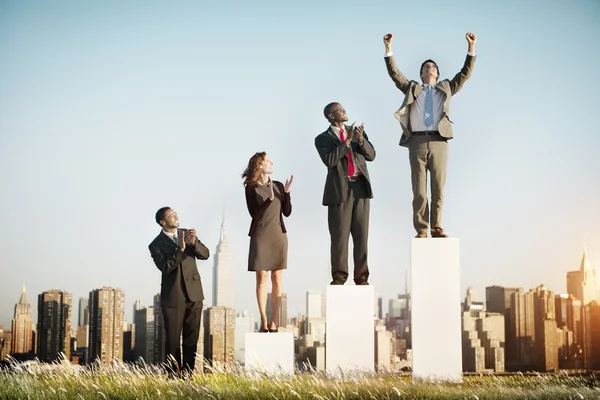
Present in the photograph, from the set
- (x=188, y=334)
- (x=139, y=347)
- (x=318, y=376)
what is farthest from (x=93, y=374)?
(x=139, y=347)

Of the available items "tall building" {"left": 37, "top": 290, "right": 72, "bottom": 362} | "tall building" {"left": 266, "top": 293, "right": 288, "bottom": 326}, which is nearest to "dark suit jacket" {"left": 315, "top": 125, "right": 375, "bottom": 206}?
"tall building" {"left": 266, "top": 293, "right": 288, "bottom": 326}

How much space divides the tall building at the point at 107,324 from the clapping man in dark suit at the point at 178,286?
851 cm

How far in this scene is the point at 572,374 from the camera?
9.77 meters

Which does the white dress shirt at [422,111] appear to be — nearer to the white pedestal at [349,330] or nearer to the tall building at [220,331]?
the white pedestal at [349,330]

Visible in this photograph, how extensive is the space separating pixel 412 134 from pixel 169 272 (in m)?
3.09

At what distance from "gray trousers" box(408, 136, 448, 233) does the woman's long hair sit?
1672 mm

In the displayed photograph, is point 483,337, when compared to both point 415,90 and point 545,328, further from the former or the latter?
point 415,90

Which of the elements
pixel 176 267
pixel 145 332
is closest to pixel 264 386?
pixel 176 267

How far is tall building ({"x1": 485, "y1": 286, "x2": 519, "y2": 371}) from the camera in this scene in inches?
904

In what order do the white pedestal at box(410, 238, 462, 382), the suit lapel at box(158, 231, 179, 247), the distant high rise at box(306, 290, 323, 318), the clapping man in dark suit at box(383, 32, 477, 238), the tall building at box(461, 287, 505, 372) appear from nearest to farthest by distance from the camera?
the white pedestal at box(410, 238, 462, 382) < the clapping man in dark suit at box(383, 32, 477, 238) < the suit lapel at box(158, 231, 179, 247) < the distant high rise at box(306, 290, 323, 318) < the tall building at box(461, 287, 505, 372)

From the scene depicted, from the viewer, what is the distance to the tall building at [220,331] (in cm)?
1323

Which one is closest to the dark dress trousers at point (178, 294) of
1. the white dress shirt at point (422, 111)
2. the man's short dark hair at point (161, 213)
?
the man's short dark hair at point (161, 213)

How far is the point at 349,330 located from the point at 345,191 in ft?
4.99

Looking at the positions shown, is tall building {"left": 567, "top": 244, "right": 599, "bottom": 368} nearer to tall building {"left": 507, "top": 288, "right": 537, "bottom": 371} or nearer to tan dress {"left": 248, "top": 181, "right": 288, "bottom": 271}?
tall building {"left": 507, "top": 288, "right": 537, "bottom": 371}
